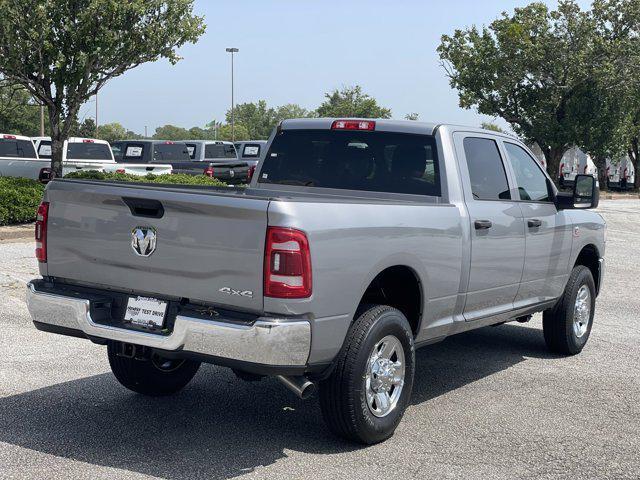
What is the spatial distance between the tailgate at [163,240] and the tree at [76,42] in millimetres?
14842

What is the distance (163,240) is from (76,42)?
1603 cm

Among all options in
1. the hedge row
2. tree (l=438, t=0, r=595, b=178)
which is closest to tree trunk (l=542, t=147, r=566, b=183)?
tree (l=438, t=0, r=595, b=178)

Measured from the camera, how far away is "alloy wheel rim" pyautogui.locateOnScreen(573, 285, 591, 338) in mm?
8516

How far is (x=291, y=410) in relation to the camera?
6309 millimetres

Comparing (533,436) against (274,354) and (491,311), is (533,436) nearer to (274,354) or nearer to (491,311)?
(491,311)

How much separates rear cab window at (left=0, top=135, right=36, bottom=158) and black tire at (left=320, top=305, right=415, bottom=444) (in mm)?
19238

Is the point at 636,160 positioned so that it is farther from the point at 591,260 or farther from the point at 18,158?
the point at 591,260

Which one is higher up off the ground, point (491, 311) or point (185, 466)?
point (491, 311)

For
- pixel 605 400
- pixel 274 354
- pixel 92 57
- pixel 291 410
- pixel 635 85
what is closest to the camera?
pixel 274 354

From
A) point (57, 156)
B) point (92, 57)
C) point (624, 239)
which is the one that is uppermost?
point (92, 57)

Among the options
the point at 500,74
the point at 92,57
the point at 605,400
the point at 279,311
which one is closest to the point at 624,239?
the point at 92,57

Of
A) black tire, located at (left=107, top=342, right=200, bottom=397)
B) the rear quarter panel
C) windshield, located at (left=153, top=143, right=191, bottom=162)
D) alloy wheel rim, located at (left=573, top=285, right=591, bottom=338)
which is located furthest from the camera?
windshield, located at (left=153, top=143, right=191, bottom=162)

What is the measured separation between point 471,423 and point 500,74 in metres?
41.2

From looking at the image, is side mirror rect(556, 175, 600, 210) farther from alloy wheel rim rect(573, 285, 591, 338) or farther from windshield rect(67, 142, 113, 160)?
windshield rect(67, 142, 113, 160)
